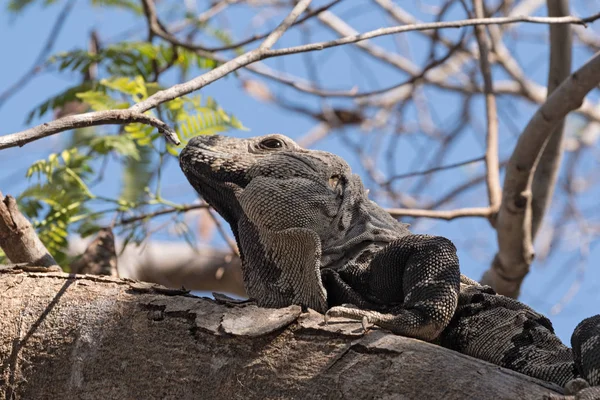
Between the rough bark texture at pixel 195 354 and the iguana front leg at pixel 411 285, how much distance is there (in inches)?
12.0

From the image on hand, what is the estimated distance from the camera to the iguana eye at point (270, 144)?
5.51 meters

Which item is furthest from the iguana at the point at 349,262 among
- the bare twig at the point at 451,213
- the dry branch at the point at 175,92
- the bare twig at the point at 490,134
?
the bare twig at the point at 490,134

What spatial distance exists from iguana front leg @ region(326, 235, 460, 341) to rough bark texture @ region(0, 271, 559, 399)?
1.00ft

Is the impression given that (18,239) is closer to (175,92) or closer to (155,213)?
(175,92)

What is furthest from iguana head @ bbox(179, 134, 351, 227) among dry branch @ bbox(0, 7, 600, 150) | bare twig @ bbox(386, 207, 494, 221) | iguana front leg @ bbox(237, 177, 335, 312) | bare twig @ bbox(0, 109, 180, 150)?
bare twig @ bbox(386, 207, 494, 221)

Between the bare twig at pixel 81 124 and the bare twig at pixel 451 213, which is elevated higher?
the bare twig at pixel 81 124

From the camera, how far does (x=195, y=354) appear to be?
355 centimetres

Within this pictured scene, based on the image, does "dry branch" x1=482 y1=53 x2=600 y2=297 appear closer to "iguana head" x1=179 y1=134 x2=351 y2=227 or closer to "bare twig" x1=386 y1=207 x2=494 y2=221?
"bare twig" x1=386 y1=207 x2=494 y2=221

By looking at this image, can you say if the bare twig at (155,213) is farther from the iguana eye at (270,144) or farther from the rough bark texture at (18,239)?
the rough bark texture at (18,239)

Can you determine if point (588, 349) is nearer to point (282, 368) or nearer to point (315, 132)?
point (282, 368)

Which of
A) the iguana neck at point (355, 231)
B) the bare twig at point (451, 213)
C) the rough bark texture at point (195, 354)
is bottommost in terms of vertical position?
the rough bark texture at point (195, 354)

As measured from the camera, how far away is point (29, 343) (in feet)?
12.5

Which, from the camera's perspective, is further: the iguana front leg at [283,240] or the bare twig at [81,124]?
the iguana front leg at [283,240]

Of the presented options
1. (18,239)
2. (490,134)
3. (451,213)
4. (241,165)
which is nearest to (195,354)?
(18,239)
